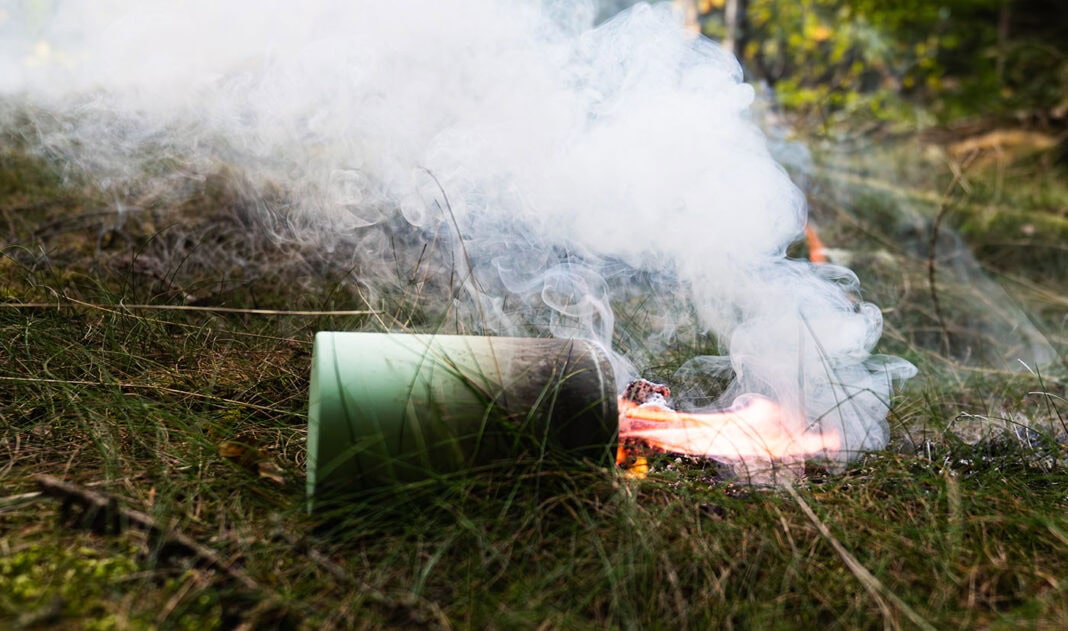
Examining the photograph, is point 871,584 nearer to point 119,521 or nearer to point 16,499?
point 119,521

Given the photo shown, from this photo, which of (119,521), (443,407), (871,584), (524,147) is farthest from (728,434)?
(119,521)

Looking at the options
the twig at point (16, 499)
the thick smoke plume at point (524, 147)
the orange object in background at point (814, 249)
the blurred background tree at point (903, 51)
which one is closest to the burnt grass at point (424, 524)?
the twig at point (16, 499)

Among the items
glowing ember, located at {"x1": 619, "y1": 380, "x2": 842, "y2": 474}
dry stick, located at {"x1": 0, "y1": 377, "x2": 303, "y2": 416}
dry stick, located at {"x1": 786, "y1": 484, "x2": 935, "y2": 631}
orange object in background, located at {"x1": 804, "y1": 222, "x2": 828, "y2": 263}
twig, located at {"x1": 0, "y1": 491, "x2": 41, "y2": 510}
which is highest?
twig, located at {"x1": 0, "y1": 491, "x2": 41, "y2": 510}

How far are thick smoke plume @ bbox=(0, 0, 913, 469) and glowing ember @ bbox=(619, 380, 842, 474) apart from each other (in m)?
0.08

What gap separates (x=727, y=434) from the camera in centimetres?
250

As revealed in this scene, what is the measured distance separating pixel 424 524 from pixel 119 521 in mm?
675

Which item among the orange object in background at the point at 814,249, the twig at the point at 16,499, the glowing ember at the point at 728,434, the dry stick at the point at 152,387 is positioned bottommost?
the orange object in background at the point at 814,249

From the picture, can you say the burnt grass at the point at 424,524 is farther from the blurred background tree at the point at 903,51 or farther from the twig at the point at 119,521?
the blurred background tree at the point at 903,51

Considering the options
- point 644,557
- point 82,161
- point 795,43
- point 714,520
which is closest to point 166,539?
point 644,557

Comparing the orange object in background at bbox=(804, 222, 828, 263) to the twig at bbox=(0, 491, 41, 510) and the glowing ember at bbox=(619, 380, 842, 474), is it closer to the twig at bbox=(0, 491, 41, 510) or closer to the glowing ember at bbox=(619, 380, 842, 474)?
the glowing ember at bbox=(619, 380, 842, 474)

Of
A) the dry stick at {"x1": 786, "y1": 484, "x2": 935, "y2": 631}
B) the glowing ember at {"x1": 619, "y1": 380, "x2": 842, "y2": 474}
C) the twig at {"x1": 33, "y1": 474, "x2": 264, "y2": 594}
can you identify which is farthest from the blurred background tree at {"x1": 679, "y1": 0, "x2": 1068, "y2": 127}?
the twig at {"x1": 33, "y1": 474, "x2": 264, "y2": 594}

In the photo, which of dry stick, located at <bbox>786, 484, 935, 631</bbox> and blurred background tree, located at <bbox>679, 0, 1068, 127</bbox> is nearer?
dry stick, located at <bbox>786, 484, 935, 631</bbox>

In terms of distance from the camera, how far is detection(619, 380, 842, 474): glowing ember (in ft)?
7.97

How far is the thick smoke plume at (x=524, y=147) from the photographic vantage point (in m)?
2.97
